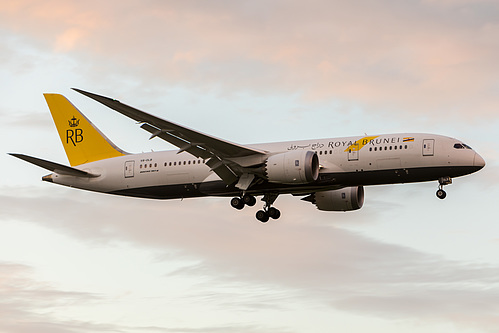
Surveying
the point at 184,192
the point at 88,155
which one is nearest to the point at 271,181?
the point at 184,192

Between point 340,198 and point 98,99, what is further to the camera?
point 340,198

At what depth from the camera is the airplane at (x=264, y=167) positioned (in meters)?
49.2

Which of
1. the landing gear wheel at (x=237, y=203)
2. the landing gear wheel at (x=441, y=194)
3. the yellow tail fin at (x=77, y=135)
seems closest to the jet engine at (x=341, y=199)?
the landing gear wheel at (x=237, y=203)

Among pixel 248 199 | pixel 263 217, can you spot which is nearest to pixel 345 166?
pixel 248 199

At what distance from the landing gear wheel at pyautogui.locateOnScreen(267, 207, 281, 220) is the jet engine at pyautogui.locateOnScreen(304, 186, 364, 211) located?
4055 mm

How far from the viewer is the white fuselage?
49.2 meters

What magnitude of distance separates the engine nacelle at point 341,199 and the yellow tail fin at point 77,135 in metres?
13.6

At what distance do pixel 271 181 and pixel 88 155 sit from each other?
15054mm

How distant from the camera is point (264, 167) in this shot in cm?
5084

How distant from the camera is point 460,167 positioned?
49188 mm

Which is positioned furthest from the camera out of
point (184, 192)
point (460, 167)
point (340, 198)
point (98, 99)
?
point (340, 198)

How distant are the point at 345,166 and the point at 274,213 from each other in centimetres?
754

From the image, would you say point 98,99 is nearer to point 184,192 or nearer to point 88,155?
point 184,192

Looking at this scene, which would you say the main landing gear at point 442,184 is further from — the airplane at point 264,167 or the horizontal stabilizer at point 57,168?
the horizontal stabilizer at point 57,168
